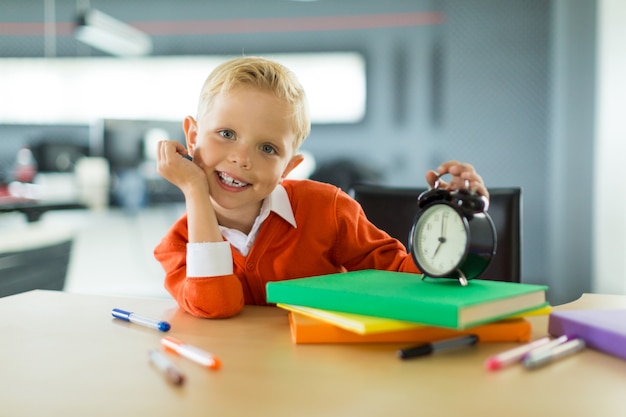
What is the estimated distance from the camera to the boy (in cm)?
98

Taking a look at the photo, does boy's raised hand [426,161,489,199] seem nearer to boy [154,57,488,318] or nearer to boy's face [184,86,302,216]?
boy [154,57,488,318]

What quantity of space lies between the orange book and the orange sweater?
11.8 inches

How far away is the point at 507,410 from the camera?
1.77 ft

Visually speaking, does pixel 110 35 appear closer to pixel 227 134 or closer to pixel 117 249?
pixel 117 249

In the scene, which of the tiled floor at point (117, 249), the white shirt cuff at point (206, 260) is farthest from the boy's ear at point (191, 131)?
the tiled floor at point (117, 249)

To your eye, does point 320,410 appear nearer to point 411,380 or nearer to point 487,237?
point 411,380

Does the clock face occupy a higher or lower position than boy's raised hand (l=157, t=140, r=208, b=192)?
lower

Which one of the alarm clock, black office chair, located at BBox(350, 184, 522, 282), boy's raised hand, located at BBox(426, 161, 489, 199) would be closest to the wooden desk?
the alarm clock

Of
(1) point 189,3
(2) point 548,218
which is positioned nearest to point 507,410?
(2) point 548,218

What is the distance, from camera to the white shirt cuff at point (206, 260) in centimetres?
97

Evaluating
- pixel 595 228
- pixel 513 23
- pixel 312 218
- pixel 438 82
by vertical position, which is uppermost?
pixel 513 23

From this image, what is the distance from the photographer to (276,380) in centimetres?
62

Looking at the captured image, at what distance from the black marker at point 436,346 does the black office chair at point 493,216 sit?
0.71 m

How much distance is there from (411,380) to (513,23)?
4.59 m
